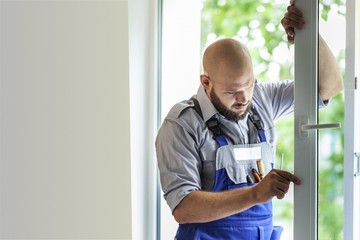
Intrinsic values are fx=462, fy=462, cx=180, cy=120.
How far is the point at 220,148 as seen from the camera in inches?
61.7

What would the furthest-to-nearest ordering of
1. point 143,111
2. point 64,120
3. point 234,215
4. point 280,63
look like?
point 143,111, point 280,63, point 234,215, point 64,120

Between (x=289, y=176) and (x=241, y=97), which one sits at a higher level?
(x=241, y=97)

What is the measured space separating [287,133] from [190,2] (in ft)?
2.73

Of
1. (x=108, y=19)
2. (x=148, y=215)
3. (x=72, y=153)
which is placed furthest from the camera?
(x=148, y=215)

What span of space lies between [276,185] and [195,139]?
1.08 feet

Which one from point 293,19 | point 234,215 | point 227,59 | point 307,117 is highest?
point 293,19

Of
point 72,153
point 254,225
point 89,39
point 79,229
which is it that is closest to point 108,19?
point 89,39

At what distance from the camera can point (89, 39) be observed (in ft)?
4.62

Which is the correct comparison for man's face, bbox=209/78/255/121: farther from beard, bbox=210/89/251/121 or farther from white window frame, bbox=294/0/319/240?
white window frame, bbox=294/0/319/240

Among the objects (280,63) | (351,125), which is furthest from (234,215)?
(280,63)

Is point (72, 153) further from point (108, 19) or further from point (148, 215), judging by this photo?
point (148, 215)

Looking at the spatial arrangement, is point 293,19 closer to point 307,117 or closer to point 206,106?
point 307,117

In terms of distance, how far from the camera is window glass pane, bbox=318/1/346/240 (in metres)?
1.39

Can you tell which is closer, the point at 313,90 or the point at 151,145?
the point at 313,90
